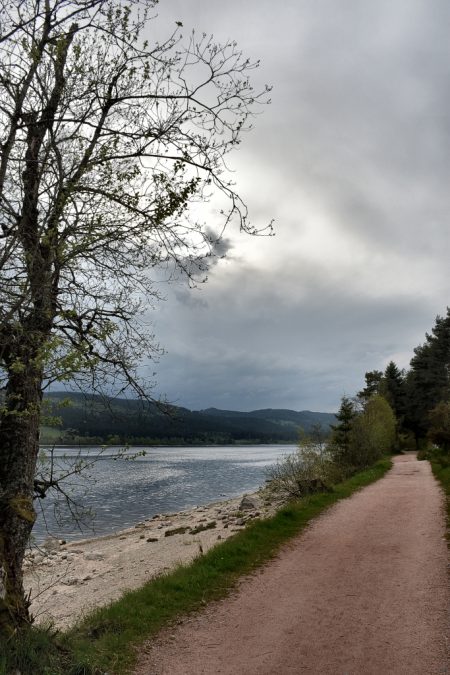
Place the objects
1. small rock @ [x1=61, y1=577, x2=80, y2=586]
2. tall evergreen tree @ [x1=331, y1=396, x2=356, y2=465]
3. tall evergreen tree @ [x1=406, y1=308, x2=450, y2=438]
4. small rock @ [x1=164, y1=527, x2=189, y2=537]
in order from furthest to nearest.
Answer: tall evergreen tree @ [x1=406, y1=308, x2=450, y2=438] < tall evergreen tree @ [x1=331, y1=396, x2=356, y2=465] < small rock @ [x1=164, y1=527, x2=189, y2=537] < small rock @ [x1=61, y1=577, x2=80, y2=586]

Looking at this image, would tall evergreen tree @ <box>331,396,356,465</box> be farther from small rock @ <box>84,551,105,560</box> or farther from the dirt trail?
the dirt trail

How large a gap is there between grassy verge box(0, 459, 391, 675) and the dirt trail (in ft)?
1.17

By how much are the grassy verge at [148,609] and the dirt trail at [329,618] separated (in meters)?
0.36

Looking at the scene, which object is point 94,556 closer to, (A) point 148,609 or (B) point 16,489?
(A) point 148,609

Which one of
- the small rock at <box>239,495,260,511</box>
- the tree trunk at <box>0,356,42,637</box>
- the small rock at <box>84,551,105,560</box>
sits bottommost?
the small rock at <box>84,551,105,560</box>

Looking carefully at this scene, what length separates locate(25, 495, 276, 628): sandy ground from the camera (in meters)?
15.4

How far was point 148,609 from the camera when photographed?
8305 mm

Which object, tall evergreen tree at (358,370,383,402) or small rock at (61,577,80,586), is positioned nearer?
small rock at (61,577,80,586)

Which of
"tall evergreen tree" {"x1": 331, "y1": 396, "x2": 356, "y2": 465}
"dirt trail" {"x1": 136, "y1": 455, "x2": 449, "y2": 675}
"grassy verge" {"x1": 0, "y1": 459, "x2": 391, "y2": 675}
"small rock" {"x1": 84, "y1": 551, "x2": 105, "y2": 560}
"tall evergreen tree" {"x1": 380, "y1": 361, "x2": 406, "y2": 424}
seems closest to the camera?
"grassy verge" {"x1": 0, "y1": 459, "x2": 391, "y2": 675}

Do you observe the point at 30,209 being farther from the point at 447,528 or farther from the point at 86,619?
the point at 447,528

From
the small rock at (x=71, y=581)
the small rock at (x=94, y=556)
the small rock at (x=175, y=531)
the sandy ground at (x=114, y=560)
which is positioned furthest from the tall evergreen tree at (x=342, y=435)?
the small rock at (x=71, y=581)

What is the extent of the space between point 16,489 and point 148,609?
3.52 metres

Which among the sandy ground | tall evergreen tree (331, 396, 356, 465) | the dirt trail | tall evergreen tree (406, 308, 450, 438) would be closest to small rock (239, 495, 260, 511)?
the sandy ground

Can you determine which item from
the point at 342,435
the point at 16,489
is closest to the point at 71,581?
the point at 16,489
